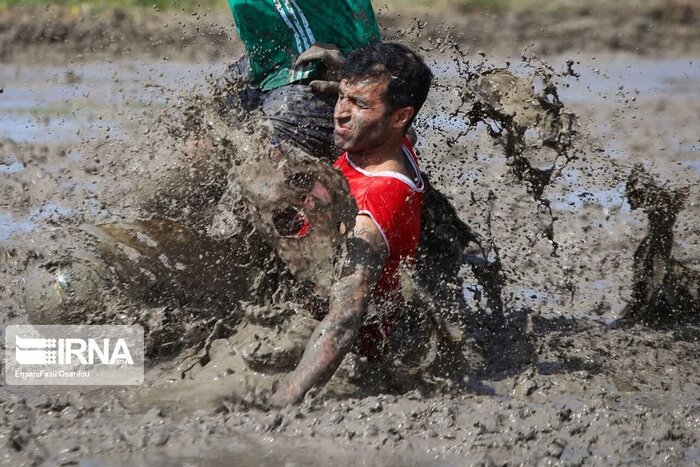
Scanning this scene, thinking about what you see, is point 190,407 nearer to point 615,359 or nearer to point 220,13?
point 615,359

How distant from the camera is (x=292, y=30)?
17.0 feet

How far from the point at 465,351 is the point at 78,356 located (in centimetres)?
171

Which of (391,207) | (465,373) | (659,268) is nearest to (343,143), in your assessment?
(391,207)

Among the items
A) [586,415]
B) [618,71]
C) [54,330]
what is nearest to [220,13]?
[618,71]

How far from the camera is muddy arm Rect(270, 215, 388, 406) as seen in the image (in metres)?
4.32

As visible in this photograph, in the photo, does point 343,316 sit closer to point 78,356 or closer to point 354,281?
point 354,281

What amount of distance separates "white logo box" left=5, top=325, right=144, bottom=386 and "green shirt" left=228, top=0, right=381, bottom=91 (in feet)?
4.19

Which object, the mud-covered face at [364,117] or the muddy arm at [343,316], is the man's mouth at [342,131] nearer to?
the mud-covered face at [364,117]

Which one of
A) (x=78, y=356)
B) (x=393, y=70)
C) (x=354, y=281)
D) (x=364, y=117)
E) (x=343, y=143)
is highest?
(x=393, y=70)

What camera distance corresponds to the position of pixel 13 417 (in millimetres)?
4289

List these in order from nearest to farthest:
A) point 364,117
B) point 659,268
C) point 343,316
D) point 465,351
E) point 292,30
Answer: point 343,316, point 364,117, point 292,30, point 465,351, point 659,268

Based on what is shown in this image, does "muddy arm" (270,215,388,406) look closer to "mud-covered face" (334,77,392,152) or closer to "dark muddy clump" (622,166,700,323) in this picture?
"mud-covered face" (334,77,392,152)

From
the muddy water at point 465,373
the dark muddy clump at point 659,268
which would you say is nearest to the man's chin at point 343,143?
the muddy water at point 465,373

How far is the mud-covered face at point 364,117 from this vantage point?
465cm
